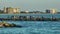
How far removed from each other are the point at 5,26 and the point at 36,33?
2051cm

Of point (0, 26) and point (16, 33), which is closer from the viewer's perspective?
point (16, 33)

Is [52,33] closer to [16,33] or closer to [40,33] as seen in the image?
[40,33]

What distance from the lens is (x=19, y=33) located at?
5381 cm

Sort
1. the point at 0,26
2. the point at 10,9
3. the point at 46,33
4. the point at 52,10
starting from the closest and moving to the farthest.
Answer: the point at 46,33
the point at 0,26
the point at 10,9
the point at 52,10

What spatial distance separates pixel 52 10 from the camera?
19975 cm

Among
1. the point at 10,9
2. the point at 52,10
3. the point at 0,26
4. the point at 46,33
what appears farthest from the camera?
the point at 52,10

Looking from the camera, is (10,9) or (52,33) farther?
(10,9)

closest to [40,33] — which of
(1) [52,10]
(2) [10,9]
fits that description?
(2) [10,9]

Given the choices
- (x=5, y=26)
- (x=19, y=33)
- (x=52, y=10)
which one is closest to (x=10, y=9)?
(x=52, y=10)

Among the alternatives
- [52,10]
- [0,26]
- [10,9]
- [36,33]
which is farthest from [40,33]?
[52,10]

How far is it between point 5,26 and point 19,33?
788 inches

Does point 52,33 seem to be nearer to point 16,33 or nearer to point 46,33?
point 46,33

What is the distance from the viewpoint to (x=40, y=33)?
53.5m

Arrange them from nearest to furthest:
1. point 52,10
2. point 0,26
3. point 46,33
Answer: point 46,33 → point 0,26 → point 52,10
